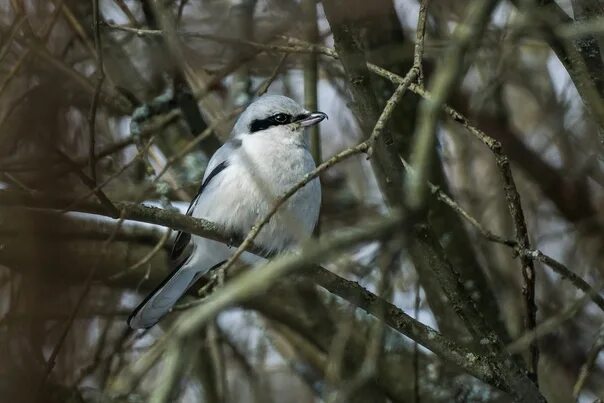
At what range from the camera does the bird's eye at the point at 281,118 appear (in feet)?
15.6

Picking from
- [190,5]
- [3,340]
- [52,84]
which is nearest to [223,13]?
[190,5]

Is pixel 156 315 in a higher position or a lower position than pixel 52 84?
lower

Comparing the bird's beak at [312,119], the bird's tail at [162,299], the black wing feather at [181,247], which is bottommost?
the bird's tail at [162,299]

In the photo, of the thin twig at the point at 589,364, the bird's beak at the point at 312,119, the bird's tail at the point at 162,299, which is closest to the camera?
the thin twig at the point at 589,364

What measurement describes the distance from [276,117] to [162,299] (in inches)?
42.4

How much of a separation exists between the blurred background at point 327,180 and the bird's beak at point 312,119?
0.18 metres

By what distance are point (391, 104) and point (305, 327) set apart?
2.58 m

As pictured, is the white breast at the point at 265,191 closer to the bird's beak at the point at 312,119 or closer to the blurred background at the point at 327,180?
the bird's beak at the point at 312,119

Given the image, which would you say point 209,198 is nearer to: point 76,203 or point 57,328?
point 76,203

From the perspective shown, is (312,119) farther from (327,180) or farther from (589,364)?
(589,364)

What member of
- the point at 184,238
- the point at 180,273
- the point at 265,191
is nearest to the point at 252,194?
the point at 265,191

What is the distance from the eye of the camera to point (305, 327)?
5.25 metres

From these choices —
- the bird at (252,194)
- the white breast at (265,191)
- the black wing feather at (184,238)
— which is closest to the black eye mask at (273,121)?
the bird at (252,194)

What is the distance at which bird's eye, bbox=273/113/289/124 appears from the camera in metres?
4.76
